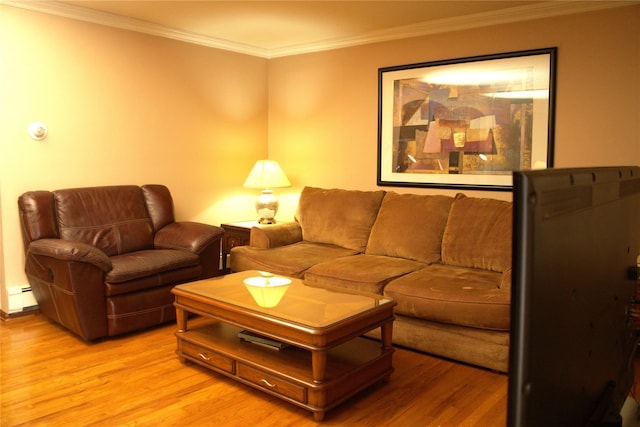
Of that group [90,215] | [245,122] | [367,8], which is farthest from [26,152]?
[367,8]

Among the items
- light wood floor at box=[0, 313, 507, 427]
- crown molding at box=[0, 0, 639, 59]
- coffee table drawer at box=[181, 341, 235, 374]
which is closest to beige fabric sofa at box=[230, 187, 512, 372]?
light wood floor at box=[0, 313, 507, 427]

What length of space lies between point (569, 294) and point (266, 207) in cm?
442

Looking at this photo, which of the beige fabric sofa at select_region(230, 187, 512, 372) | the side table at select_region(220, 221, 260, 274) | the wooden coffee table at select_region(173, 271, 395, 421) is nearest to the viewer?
the wooden coffee table at select_region(173, 271, 395, 421)

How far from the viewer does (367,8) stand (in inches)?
151

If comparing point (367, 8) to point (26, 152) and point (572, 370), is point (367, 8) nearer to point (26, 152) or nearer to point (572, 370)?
point (26, 152)

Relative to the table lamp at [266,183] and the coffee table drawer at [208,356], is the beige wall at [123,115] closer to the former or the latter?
the table lamp at [266,183]

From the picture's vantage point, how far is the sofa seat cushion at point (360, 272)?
3.34 metres

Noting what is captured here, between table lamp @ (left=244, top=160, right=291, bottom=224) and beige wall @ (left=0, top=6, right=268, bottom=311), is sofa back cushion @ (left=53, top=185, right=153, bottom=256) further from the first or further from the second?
table lamp @ (left=244, top=160, right=291, bottom=224)

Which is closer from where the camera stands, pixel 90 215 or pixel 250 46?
pixel 90 215

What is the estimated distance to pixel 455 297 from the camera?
296 cm

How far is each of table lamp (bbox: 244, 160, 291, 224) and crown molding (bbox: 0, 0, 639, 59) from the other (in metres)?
1.21

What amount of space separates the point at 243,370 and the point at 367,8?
107 inches

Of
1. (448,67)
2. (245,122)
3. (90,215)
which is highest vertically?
(448,67)

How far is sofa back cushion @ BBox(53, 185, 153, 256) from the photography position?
12.3ft
